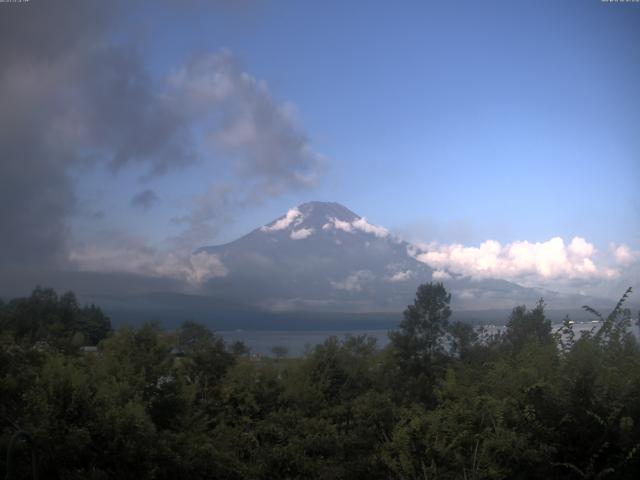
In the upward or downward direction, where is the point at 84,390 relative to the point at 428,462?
upward

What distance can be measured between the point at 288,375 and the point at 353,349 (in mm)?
2614

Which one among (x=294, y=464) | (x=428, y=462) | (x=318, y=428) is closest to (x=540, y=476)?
(x=428, y=462)

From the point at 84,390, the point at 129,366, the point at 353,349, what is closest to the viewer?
the point at 84,390

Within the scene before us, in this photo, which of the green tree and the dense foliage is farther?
the green tree

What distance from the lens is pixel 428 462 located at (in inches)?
279

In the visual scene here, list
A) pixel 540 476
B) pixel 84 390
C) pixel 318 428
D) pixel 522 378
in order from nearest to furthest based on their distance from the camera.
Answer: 1. pixel 540 476
2. pixel 522 378
3. pixel 84 390
4. pixel 318 428

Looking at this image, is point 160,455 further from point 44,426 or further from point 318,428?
point 318,428

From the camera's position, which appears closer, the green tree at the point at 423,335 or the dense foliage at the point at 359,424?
the dense foliage at the point at 359,424

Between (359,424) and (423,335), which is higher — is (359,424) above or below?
below

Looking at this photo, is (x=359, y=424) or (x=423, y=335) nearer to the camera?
(x=359, y=424)

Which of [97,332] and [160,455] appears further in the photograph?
[97,332]

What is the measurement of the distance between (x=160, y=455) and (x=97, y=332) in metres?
44.7

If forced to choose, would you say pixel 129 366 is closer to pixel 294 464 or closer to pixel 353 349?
pixel 294 464

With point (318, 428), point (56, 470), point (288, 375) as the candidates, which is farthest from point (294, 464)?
point (288, 375)
